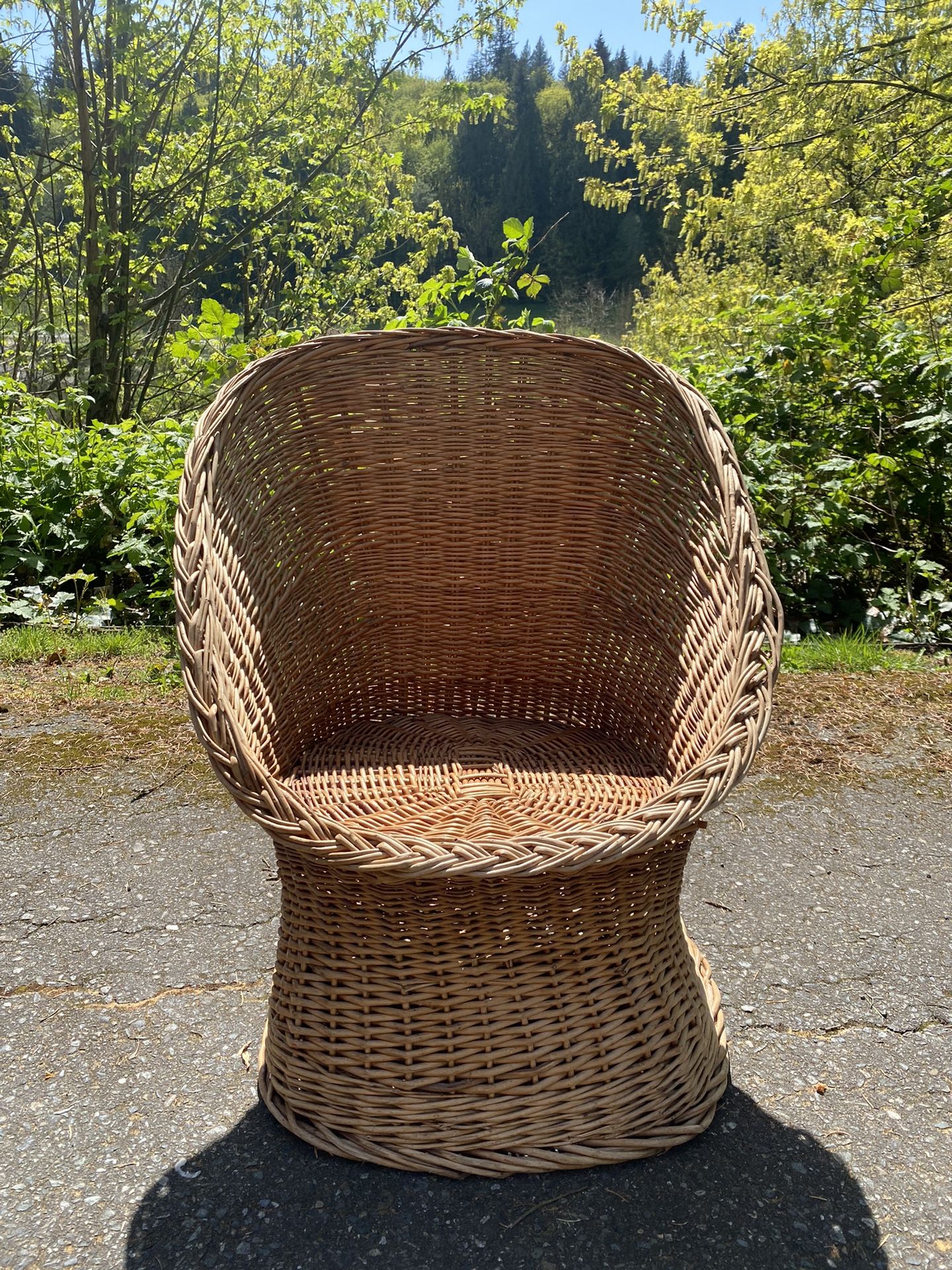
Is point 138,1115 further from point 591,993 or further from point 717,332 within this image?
point 717,332

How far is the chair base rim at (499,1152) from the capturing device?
1.22 metres

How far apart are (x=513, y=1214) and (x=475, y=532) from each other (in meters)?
1.17

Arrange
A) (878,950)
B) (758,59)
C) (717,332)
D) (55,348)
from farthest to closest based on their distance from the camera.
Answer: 1. (758,59)
2. (55,348)
3. (717,332)
4. (878,950)

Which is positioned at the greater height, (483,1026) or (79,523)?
(483,1026)


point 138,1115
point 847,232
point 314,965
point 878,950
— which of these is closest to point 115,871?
point 138,1115

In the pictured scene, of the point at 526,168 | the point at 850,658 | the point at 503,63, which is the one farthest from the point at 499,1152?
the point at 503,63

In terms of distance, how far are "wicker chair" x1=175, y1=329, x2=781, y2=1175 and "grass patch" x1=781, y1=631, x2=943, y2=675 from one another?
161cm

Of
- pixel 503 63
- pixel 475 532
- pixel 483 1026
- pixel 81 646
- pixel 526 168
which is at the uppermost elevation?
pixel 503 63

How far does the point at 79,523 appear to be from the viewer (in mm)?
3689

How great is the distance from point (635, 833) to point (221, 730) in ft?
1.63

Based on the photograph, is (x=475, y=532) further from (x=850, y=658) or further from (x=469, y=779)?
(x=850, y=658)

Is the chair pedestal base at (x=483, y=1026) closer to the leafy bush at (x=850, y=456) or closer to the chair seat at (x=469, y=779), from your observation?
the chair seat at (x=469, y=779)

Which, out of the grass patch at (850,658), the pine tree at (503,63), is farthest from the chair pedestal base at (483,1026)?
the pine tree at (503,63)

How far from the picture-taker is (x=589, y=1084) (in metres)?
1.26
